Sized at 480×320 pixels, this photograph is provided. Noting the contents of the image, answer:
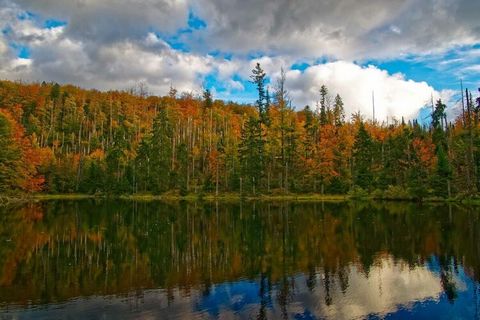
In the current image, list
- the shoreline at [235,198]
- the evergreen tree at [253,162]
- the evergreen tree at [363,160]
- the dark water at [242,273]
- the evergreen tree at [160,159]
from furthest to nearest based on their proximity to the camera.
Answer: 1. the evergreen tree at [160,159]
2. the evergreen tree at [253,162]
3. the evergreen tree at [363,160]
4. the shoreline at [235,198]
5. the dark water at [242,273]

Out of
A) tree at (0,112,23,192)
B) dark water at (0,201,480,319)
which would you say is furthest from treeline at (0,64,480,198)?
dark water at (0,201,480,319)

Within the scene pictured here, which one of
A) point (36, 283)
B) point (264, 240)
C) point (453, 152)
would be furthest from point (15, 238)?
point (453, 152)

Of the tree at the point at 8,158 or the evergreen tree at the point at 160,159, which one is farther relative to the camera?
the evergreen tree at the point at 160,159

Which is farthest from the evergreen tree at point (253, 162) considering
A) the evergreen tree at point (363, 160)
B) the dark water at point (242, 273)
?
the dark water at point (242, 273)

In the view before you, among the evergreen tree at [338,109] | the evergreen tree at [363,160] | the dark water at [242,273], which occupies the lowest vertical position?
the dark water at [242,273]

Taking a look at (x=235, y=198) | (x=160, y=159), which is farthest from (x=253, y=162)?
(x=160, y=159)

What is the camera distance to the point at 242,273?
16141mm

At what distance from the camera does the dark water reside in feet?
39.2

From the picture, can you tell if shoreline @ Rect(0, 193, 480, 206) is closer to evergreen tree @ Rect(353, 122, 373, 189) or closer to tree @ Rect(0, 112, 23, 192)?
tree @ Rect(0, 112, 23, 192)

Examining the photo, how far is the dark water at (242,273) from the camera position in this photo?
11938 millimetres

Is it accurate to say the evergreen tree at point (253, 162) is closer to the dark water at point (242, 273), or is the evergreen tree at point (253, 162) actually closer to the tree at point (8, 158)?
the tree at point (8, 158)

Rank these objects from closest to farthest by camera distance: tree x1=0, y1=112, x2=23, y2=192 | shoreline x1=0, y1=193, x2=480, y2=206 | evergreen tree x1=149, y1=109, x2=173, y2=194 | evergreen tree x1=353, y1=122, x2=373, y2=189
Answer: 1. shoreline x1=0, y1=193, x2=480, y2=206
2. tree x1=0, y1=112, x2=23, y2=192
3. evergreen tree x1=353, y1=122, x2=373, y2=189
4. evergreen tree x1=149, y1=109, x2=173, y2=194

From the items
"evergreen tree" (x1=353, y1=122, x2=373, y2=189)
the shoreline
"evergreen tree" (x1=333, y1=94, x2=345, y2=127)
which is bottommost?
the shoreline

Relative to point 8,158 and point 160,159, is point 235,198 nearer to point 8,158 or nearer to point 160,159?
point 160,159
